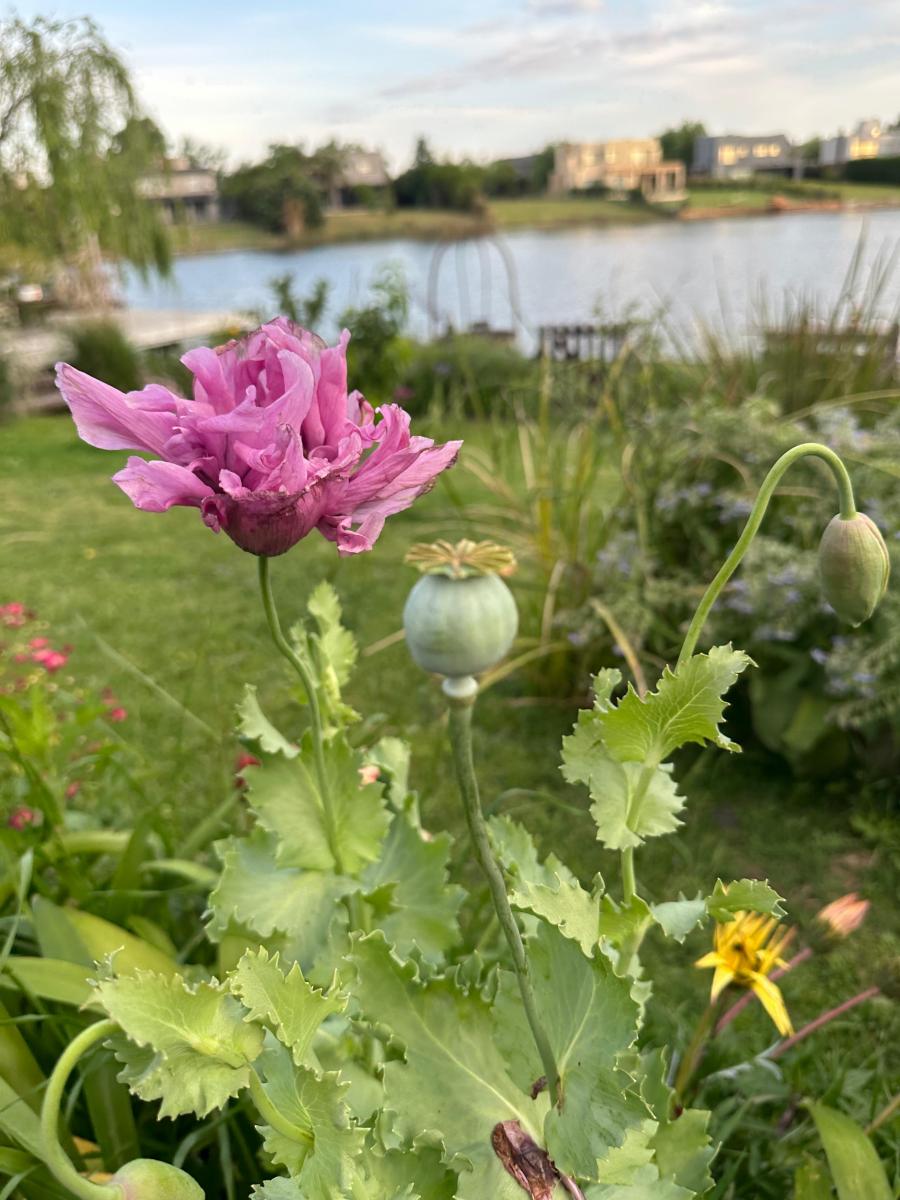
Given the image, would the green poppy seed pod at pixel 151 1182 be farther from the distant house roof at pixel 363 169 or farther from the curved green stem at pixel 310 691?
the distant house roof at pixel 363 169

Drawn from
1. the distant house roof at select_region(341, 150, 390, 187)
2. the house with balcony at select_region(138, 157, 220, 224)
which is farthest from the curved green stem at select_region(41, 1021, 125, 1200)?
the distant house roof at select_region(341, 150, 390, 187)

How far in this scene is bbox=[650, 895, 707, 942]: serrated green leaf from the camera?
0.61 metres

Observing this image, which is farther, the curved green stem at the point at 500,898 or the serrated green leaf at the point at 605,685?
the serrated green leaf at the point at 605,685

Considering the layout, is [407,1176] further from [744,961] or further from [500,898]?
[744,961]

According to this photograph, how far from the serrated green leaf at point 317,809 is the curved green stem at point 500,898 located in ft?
0.56

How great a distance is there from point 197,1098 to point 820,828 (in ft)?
6.06

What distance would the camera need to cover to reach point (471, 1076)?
1.93 feet

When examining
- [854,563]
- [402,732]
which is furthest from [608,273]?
[854,563]

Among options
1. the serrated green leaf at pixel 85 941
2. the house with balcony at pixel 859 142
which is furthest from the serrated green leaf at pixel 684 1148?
Result: the house with balcony at pixel 859 142

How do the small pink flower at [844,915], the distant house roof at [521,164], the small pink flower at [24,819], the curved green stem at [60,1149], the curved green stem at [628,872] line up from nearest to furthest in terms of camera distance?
the curved green stem at [60,1149]
the curved green stem at [628,872]
the small pink flower at [844,915]
the small pink flower at [24,819]
the distant house roof at [521,164]

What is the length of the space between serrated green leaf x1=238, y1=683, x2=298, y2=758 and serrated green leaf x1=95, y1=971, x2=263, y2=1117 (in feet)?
0.99

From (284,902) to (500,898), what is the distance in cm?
31

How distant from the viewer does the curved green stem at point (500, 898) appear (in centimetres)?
51

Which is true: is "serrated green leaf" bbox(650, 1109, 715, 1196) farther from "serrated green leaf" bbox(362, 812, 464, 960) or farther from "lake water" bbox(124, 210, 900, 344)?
"lake water" bbox(124, 210, 900, 344)
